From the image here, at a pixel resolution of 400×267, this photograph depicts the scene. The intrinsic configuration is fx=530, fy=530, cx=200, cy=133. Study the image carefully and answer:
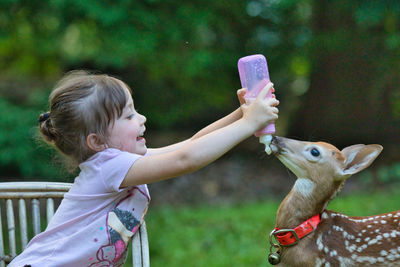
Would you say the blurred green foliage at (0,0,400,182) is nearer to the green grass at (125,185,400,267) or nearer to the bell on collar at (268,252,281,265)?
the green grass at (125,185,400,267)

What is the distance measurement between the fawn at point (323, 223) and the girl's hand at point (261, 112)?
0.21 metres

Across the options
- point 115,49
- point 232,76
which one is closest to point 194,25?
point 115,49

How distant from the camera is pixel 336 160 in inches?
80.7

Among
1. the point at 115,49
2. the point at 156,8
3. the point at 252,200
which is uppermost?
the point at 156,8

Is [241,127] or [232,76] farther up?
[241,127]

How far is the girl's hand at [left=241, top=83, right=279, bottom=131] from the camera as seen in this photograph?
1845 mm

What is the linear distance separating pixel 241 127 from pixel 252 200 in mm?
4179

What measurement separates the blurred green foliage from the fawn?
2.87m

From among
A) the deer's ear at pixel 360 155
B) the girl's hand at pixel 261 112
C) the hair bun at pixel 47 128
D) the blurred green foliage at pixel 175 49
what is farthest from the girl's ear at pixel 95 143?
the blurred green foliage at pixel 175 49

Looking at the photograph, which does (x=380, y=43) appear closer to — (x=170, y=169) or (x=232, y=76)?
(x=232, y=76)

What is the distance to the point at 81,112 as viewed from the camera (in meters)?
2.06

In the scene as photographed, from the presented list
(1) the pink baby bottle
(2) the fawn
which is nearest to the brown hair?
(1) the pink baby bottle

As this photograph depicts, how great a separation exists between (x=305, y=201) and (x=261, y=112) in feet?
1.43

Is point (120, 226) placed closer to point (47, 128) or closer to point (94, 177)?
point (94, 177)
